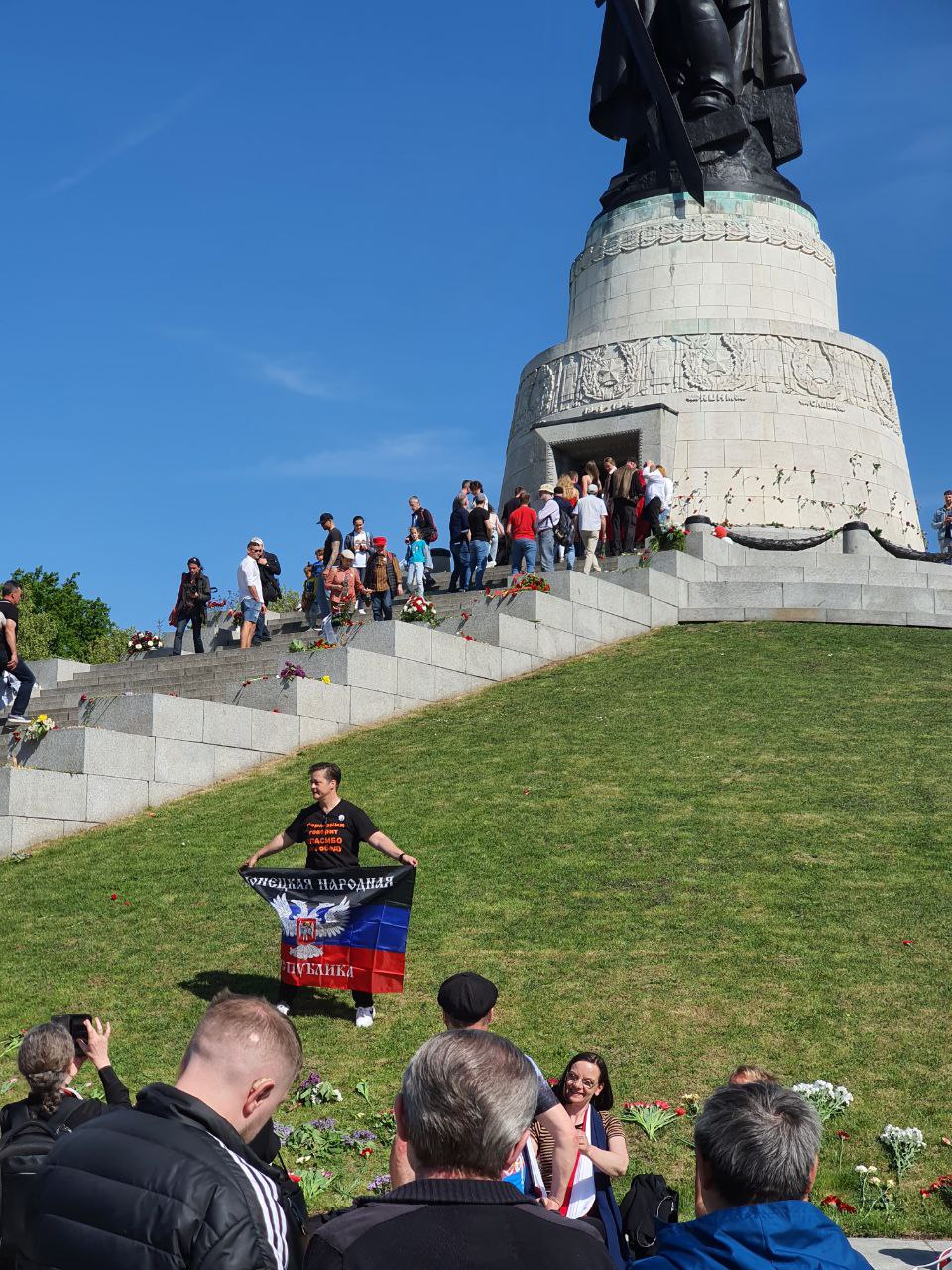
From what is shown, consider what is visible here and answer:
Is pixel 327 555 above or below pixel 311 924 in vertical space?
above

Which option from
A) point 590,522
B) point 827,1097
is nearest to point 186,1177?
point 827,1097

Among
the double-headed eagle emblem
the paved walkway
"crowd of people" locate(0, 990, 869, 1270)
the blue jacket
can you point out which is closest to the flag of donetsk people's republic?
the double-headed eagle emblem

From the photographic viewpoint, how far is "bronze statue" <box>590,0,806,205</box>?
30.2 metres

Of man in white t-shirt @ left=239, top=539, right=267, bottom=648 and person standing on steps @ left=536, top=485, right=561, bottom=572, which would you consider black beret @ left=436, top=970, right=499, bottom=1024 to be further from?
person standing on steps @ left=536, top=485, right=561, bottom=572

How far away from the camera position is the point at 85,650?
41.2 meters

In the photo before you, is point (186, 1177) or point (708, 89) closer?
point (186, 1177)

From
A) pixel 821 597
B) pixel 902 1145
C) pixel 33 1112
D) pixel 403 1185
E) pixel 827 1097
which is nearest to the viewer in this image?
pixel 403 1185

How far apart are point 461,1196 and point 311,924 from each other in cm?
638

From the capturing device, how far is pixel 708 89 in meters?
30.4

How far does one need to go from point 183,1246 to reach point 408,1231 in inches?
18.4

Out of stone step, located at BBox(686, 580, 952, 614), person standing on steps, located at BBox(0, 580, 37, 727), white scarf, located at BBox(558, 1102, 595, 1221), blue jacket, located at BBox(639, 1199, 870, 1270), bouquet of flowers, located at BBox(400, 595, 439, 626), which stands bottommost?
white scarf, located at BBox(558, 1102, 595, 1221)

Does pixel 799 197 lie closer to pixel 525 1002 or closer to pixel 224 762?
pixel 224 762

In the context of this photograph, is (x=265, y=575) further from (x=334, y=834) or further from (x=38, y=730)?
(x=334, y=834)

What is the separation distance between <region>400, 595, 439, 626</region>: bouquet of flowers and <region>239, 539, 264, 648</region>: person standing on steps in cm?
261
